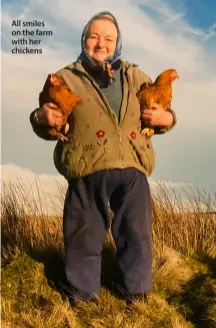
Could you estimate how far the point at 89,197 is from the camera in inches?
124

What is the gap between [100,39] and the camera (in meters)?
3.06

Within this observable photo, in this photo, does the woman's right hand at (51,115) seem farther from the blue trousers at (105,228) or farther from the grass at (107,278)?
the grass at (107,278)

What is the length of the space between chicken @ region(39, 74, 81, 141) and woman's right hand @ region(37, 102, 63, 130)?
2cm

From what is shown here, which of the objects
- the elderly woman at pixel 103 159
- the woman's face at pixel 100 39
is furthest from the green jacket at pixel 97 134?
the woman's face at pixel 100 39

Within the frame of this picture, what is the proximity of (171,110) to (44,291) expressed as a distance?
47.9 inches

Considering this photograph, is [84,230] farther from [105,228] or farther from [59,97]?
[59,97]

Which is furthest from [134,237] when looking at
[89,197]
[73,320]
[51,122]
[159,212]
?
[159,212]

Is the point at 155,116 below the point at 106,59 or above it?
below

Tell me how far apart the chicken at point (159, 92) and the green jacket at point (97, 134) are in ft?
0.12

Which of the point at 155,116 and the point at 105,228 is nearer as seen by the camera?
the point at 155,116

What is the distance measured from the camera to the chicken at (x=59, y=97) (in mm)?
2979

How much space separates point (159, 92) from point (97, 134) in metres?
0.38

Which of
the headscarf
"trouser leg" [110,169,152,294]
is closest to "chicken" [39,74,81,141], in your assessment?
the headscarf

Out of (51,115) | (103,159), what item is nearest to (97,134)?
(103,159)
